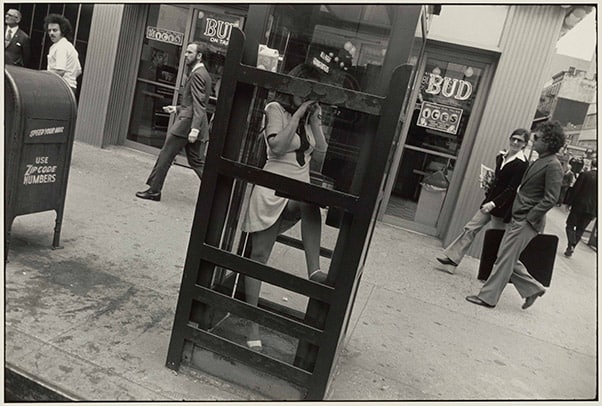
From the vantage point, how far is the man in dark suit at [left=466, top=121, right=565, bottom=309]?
5023 mm

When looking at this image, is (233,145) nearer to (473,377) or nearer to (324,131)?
(324,131)

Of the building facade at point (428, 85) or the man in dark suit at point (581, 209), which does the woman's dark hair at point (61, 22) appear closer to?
the building facade at point (428, 85)

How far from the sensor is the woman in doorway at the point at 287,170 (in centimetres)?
292

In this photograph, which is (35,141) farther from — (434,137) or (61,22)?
(434,137)

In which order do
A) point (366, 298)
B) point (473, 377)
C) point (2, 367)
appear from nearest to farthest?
1. point (2, 367)
2. point (473, 377)
3. point (366, 298)

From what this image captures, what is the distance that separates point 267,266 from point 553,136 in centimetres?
360

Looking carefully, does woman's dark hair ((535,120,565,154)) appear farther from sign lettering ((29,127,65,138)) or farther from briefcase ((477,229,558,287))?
sign lettering ((29,127,65,138))

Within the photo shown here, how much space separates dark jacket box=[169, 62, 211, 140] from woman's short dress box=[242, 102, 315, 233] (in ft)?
10.9

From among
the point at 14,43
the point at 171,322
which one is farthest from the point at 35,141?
the point at 14,43

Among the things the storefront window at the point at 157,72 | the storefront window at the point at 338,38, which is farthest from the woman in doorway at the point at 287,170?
the storefront window at the point at 157,72

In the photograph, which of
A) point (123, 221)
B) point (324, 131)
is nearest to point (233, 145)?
point (324, 131)

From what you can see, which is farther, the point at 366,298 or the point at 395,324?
the point at 366,298

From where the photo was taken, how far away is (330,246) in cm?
347

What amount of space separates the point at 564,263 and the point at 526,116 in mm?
3422
